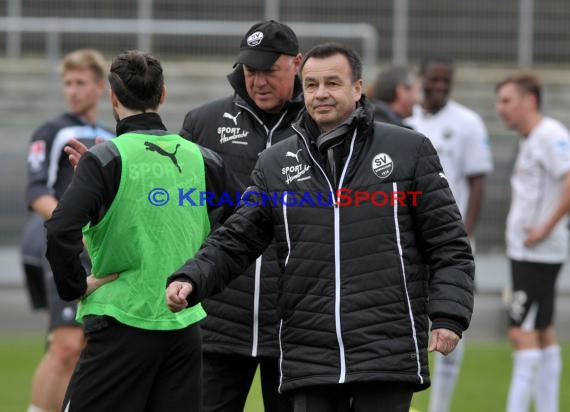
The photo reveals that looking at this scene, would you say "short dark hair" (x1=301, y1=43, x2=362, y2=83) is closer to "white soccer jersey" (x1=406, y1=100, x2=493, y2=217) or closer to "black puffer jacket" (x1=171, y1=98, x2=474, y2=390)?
"black puffer jacket" (x1=171, y1=98, x2=474, y2=390)

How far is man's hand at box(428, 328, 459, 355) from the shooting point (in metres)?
4.80

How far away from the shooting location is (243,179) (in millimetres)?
5910

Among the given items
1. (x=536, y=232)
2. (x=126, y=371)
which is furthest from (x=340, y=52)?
(x=536, y=232)

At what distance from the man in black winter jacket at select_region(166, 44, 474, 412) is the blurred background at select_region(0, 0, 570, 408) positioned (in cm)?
1010

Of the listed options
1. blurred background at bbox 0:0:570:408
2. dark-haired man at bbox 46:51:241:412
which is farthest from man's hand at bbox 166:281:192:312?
blurred background at bbox 0:0:570:408

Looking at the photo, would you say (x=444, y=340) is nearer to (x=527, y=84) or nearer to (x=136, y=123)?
(x=136, y=123)

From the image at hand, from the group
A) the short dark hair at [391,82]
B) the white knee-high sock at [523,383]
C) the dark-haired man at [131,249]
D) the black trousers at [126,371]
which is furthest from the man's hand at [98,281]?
the short dark hair at [391,82]

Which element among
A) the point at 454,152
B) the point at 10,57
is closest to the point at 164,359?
the point at 454,152

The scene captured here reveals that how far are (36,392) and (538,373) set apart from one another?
133 inches

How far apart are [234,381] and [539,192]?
11.6 ft

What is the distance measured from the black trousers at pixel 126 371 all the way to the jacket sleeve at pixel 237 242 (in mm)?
314

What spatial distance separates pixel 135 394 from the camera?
16.4 ft

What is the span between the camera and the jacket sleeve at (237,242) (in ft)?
16.3

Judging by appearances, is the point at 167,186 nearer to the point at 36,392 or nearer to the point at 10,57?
the point at 36,392
